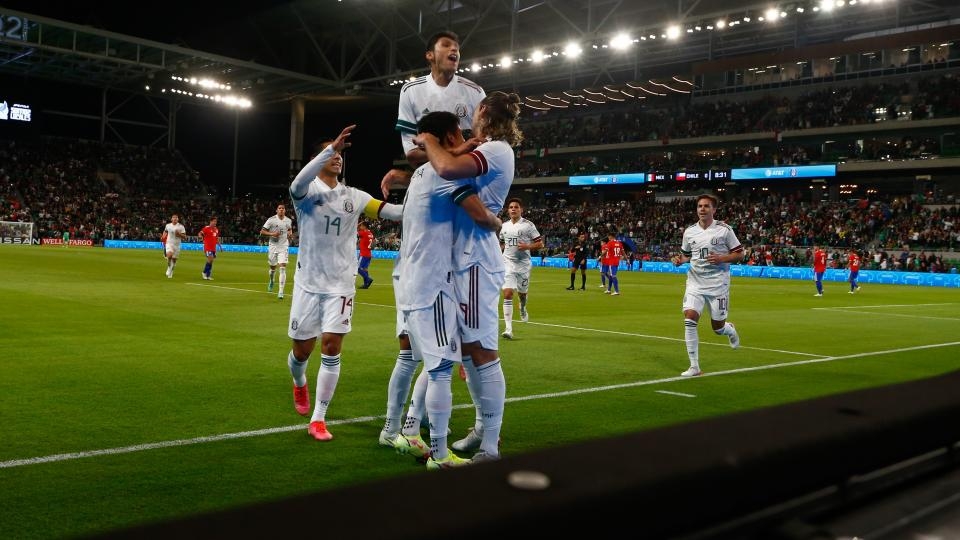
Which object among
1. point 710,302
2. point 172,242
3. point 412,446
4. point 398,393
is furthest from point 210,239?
point 412,446

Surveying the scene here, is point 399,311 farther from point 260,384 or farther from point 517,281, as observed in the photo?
point 517,281

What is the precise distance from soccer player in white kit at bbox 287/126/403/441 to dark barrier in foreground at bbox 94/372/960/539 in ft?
14.2

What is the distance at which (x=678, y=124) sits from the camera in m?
61.3

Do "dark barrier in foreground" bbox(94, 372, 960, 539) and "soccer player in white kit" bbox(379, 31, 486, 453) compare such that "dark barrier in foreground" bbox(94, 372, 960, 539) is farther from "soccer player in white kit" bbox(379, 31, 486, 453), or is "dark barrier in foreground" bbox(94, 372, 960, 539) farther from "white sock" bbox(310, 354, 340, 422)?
"white sock" bbox(310, 354, 340, 422)

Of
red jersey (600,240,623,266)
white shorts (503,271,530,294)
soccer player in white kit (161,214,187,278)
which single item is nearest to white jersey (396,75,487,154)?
white shorts (503,271,530,294)

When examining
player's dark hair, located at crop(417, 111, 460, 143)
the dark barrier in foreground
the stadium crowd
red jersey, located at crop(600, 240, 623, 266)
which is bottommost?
the dark barrier in foreground

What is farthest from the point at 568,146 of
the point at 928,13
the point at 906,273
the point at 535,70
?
the point at 906,273

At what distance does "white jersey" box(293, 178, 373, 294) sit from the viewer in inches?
251

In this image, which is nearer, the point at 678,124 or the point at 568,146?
the point at 678,124

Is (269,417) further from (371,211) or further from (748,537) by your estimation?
(748,537)

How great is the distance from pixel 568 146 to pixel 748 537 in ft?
219

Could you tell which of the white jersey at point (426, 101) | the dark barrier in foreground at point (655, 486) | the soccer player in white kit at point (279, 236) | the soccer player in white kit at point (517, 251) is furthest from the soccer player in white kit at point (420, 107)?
the soccer player in white kit at point (279, 236)

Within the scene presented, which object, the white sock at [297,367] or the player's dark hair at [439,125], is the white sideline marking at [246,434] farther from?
the player's dark hair at [439,125]

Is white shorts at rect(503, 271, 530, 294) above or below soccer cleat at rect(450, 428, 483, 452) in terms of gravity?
above
